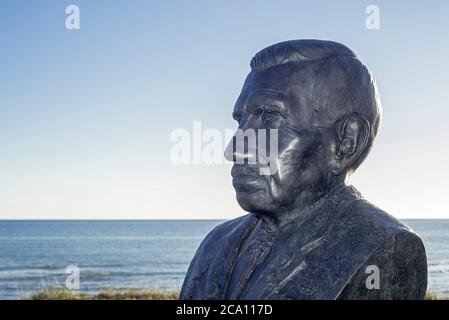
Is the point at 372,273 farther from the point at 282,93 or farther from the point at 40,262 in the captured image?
the point at 40,262

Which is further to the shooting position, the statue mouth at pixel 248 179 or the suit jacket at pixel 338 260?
the statue mouth at pixel 248 179

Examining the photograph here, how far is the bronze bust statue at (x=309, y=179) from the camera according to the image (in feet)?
14.7

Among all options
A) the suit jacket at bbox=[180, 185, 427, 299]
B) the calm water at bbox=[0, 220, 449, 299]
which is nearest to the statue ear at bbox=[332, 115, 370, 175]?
the suit jacket at bbox=[180, 185, 427, 299]

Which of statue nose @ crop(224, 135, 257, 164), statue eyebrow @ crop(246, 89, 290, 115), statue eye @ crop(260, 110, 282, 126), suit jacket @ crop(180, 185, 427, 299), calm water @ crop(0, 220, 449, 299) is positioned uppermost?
statue eyebrow @ crop(246, 89, 290, 115)

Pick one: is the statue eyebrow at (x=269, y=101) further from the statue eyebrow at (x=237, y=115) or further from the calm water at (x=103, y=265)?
the calm water at (x=103, y=265)

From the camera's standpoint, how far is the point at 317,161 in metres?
4.68

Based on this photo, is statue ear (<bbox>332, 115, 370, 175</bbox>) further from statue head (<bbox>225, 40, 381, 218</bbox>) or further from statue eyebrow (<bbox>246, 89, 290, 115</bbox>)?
statue eyebrow (<bbox>246, 89, 290, 115</bbox>)

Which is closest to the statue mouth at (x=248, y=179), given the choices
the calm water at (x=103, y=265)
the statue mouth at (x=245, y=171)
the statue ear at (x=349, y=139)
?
the statue mouth at (x=245, y=171)

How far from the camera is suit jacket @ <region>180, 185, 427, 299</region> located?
14.3 ft

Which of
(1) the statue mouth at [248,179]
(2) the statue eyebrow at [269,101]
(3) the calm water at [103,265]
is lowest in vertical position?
(3) the calm water at [103,265]

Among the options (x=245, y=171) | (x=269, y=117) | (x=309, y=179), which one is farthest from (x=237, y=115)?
(x=309, y=179)

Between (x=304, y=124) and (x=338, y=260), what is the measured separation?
802mm
